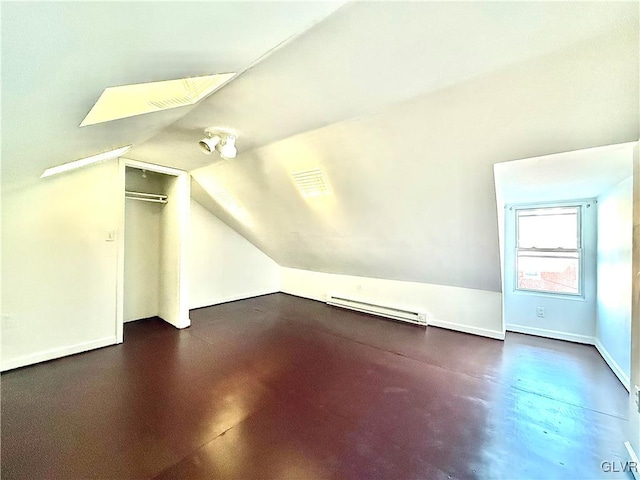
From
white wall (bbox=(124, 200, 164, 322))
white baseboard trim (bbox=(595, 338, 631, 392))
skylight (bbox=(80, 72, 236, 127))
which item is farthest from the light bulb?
white baseboard trim (bbox=(595, 338, 631, 392))

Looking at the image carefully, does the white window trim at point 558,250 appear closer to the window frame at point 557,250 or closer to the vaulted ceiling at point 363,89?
the window frame at point 557,250

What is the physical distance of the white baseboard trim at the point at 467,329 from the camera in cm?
364

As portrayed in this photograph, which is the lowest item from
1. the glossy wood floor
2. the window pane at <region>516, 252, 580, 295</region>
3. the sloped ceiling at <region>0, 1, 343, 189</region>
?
the glossy wood floor

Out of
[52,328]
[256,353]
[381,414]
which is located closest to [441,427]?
[381,414]

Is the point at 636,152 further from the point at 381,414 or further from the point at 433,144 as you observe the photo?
the point at 381,414

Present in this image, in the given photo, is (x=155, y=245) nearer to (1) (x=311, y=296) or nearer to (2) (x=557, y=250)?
(1) (x=311, y=296)

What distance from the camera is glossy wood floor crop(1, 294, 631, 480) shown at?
1.63 meters

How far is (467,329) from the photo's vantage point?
3.85 m

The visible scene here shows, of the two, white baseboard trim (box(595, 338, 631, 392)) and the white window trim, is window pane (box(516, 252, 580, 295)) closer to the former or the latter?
the white window trim

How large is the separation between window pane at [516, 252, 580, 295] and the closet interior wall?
18.4 ft

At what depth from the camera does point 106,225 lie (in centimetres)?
334

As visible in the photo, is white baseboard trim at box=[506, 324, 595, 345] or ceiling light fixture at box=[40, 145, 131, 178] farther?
white baseboard trim at box=[506, 324, 595, 345]

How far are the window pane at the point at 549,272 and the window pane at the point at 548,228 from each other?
157mm

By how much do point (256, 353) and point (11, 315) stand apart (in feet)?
8.04
